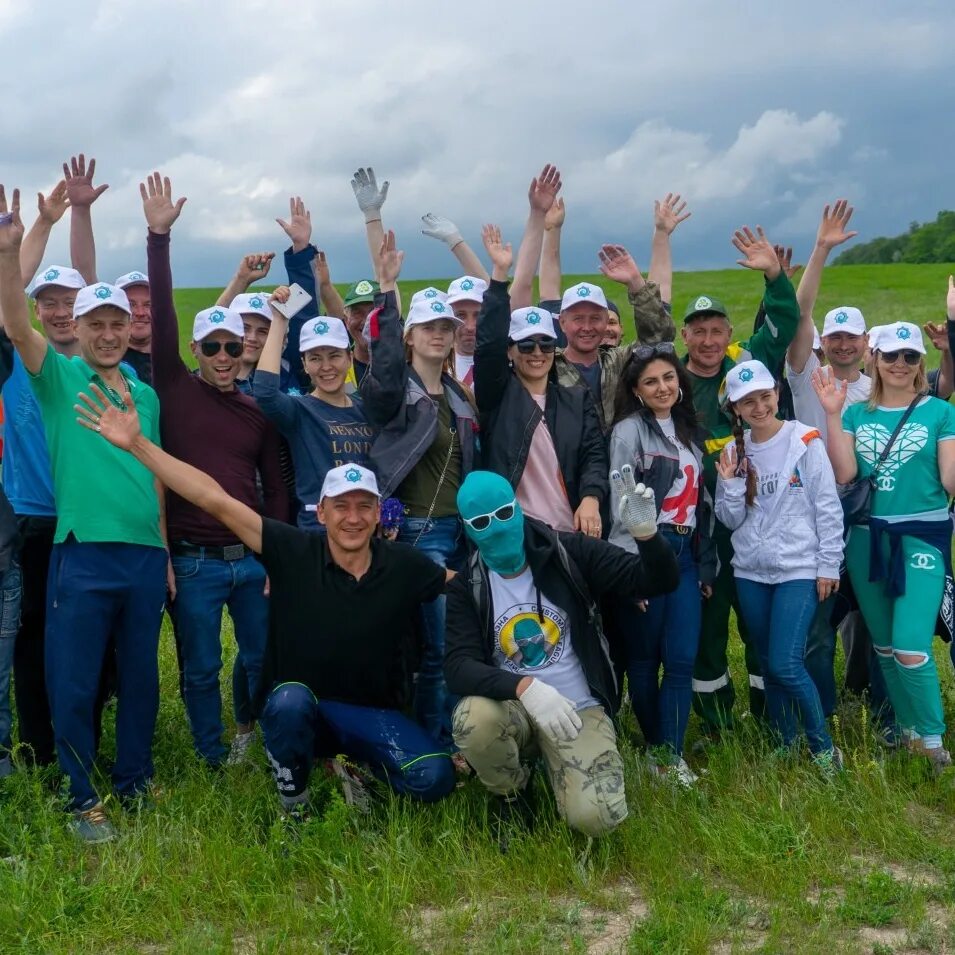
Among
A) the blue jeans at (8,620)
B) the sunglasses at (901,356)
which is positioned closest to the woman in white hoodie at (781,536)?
the sunglasses at (901,356)

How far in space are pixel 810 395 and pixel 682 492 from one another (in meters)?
1.42

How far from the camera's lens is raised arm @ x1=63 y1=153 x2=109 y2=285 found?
7.21m

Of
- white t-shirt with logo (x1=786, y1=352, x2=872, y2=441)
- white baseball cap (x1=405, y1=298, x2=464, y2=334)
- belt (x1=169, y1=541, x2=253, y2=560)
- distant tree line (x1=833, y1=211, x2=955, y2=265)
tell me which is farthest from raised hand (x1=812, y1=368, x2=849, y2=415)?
distant tree line (x1=833, y1=211, x2=955, y2=265)

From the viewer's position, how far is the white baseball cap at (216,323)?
6.21 meters

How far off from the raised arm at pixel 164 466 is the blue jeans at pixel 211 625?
56 cm

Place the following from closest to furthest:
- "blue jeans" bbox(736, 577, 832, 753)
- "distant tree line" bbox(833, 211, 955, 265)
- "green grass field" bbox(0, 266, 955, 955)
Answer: "green grass field" bbox(0, 266, 955, 955), "blue jeans" bbox(736, 577, 832, 753), "distant tree line" bbox(833, 211, 955, 265)

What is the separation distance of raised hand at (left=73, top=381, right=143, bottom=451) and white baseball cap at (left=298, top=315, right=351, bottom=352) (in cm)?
126

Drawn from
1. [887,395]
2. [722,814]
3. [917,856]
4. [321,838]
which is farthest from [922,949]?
[887,395]

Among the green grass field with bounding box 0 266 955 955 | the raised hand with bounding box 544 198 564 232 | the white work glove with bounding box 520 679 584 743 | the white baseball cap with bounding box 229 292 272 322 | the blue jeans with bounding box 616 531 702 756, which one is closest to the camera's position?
the green grass field with bounding box 0 266 955 955

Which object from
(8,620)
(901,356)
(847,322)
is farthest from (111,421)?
(847,322)

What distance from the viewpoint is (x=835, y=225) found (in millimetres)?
7336

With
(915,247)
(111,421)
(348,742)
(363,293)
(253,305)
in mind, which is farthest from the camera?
(915,247)

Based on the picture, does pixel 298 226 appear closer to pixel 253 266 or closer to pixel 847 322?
pixel 253 266

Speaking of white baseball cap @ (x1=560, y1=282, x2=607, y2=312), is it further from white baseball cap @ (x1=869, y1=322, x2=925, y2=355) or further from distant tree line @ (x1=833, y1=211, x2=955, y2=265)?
distant tree line @ (x1=833, y1=211, x2=955, y2=265)
